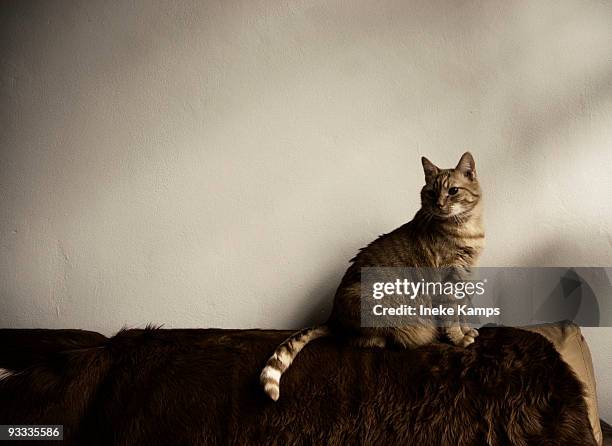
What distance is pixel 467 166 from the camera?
5.15 ft

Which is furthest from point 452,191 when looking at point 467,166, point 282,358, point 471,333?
point 282,358

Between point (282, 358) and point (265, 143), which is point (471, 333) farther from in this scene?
point (265, 143)

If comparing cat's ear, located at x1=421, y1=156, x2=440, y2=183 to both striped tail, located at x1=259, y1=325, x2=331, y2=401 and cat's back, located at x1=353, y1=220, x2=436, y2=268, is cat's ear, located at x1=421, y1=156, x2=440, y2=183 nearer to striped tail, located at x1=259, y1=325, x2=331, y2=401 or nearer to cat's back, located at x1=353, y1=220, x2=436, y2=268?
cat's back, located at x1=353, y1=220, x2=436, y2=268

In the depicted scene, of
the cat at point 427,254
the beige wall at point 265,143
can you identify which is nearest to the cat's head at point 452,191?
the cat at point 427,254

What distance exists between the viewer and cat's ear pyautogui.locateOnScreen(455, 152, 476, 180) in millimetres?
1551

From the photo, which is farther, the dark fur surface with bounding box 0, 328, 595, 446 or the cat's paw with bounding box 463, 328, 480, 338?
the cat's paw with bounding box 463, 328, 480, 338

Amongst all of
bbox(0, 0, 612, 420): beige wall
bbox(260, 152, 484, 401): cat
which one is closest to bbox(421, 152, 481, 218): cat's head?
bbox(260, 152, 484, 401): cat

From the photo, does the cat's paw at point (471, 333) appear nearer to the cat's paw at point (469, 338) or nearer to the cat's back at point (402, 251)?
the cat's paw at point (469, 338)

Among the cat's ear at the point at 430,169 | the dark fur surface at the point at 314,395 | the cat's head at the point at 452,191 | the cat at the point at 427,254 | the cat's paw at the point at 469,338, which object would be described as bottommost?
the dark fur surface at the point at 314,395

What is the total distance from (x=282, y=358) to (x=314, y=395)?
0.14 metres

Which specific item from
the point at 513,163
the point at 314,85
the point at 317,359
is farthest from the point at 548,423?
the point at 314,85

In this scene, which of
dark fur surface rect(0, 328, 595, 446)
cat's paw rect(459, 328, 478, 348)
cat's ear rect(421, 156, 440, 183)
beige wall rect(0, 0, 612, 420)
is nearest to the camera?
dark fur surface rect(0, 328, 595, 446)

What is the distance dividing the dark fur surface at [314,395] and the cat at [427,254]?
0.04 m

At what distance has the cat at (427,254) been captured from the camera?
1.49 metres
